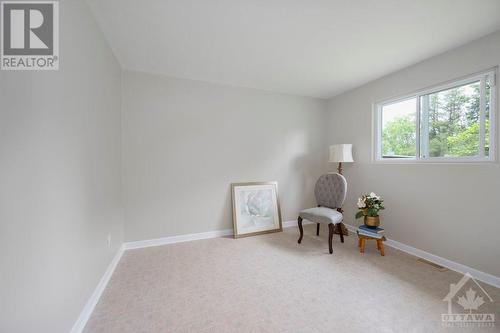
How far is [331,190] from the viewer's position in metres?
3.24

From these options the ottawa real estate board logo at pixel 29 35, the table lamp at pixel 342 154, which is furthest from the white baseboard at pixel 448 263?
the ottawa real estate board logo at pixel 29 35

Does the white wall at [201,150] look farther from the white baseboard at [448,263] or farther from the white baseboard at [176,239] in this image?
the white baseboard at [448,263]

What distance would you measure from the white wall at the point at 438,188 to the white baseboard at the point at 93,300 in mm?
3660

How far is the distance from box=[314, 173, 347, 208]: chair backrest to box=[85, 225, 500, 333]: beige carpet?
0.73m

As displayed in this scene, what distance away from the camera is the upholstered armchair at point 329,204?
9.11ft

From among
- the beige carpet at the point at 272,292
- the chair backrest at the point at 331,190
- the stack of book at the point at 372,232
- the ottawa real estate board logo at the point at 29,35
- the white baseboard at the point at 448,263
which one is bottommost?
the beige carpet at the point at 272,292

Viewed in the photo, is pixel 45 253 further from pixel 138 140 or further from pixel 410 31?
pixel 410 31

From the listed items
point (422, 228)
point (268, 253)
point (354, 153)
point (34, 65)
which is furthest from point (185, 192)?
point (422, 228)

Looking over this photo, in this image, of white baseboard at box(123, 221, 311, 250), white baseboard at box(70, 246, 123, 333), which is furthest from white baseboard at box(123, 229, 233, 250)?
white baseboard at box(70, 246, 123, 333)

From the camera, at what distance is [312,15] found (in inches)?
70.0

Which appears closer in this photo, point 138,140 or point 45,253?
point 45,253

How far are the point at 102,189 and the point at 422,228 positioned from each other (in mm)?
3828

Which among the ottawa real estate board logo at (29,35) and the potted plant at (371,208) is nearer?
the ottawa real estate board logo at (29,35)

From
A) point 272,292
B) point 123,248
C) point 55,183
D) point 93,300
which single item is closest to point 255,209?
point 272,292
